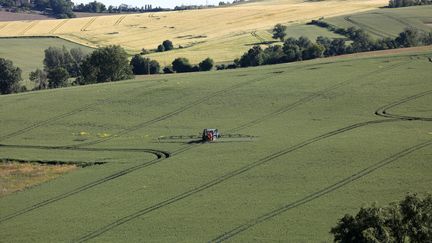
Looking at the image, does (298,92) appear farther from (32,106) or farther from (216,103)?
(32,106)

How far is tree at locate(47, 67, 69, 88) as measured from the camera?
107312mm

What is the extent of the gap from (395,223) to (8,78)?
84.2 m

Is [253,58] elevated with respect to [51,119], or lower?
elevated

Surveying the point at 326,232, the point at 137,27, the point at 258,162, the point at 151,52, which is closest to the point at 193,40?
the point at 151,52

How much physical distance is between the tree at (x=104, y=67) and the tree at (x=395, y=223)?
259ft

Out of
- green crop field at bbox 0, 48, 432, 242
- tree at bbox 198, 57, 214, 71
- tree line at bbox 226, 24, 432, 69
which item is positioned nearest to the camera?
green crop field at bbox 0, 48, 432, 242

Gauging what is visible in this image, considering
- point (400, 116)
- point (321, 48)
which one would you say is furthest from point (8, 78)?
point (400, 116)

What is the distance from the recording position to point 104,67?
353 ft

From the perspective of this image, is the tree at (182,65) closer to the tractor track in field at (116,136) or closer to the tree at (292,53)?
the tree at (292,53)

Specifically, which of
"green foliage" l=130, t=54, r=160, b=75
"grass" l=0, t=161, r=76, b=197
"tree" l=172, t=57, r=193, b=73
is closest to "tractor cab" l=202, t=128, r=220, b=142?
"grass" l=0, t=161, r=76, b=197

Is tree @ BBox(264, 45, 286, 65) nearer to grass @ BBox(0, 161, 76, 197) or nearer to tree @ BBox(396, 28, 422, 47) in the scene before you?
tree @ BBox(396, 28, 422, 47)

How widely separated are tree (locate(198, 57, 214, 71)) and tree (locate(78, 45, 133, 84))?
1080 centimetres

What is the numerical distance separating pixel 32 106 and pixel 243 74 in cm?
2548

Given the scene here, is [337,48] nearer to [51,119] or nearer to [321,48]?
[321,48]
